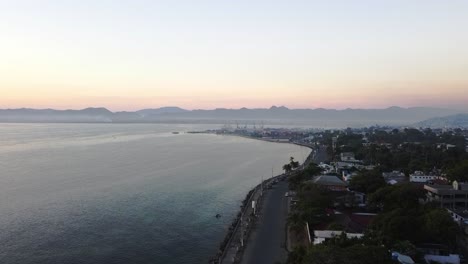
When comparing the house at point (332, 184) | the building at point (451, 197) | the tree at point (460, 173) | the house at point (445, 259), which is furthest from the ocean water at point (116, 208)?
the tree at point (460, 173)

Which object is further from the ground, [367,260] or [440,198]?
[367,260]

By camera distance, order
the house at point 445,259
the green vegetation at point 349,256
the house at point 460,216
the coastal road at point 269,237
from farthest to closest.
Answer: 1. the house at point 460,216
2. the coastal road at point 269,237
3. the house at point 445,259
4. the green vegetation at point 349,256

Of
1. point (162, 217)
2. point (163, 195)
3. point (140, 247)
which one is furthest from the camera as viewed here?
point (163, 195)

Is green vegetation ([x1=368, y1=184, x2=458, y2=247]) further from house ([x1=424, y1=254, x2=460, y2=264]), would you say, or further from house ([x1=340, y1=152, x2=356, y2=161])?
A: house ([x1=340, y1=152, x2=356, y2=161])

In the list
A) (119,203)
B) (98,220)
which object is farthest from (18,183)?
(98,220)

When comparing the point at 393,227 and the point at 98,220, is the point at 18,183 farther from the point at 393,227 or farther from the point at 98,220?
the point at 393,227

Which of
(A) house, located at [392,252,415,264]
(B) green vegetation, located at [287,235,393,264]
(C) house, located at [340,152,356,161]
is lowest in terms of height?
(C) house, located at [340,152,356,161]

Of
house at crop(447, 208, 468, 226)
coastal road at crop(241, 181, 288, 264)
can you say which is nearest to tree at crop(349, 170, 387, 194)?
house at crop(447, 208, 468, 226)

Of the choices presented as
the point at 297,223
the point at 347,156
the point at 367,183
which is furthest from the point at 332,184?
the point at 347,156

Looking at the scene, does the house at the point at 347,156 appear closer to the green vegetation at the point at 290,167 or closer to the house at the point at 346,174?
the green vegetation at the point at 290,167
